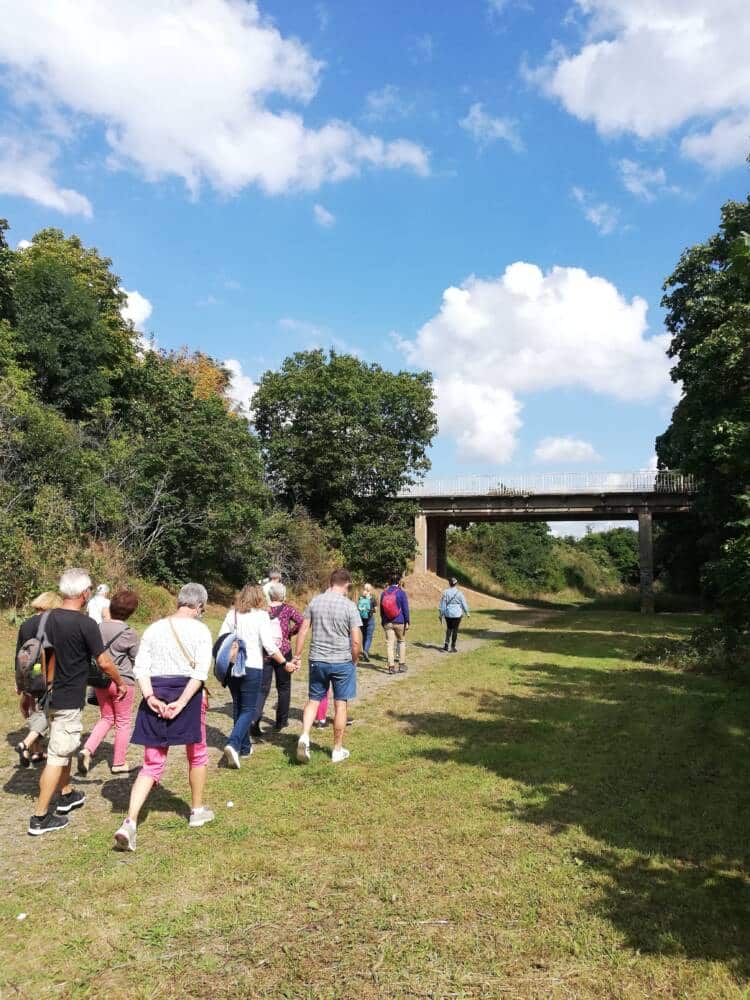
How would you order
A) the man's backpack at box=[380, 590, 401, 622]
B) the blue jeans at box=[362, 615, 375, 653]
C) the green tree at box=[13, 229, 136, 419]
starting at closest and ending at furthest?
the man's backpack at box=[380, 590, 401, 622] → the blue jeans at box=[362, 615, 375, 653] → the green tree at box=[13, 229, 136, 419]

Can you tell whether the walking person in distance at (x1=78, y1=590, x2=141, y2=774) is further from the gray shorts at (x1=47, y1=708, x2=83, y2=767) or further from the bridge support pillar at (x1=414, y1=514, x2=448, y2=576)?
the bridge support pillar at (x1=414, y1=514, x2=448, y2=576)

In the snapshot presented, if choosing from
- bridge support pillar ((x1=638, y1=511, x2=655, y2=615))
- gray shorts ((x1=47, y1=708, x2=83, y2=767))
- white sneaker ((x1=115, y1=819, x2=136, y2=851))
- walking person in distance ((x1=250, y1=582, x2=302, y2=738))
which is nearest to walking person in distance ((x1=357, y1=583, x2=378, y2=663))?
walking person in distance ((x1=250, y1=582, x2=302, y2=738))

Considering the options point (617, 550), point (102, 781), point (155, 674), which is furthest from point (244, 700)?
point (617, 550)

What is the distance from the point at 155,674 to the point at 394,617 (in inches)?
306

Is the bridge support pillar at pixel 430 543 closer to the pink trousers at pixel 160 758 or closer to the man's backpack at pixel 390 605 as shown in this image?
the man's backpack at pixel 390 605

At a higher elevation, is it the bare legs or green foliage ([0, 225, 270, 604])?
green foliage ([0, 225, 270, 604])

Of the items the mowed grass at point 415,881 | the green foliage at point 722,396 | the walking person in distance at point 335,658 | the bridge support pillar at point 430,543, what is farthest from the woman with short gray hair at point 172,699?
the bridge support pillar at point 430,543

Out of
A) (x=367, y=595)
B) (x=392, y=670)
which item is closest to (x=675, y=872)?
(x=392, y=670)

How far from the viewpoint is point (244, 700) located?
20.2ft

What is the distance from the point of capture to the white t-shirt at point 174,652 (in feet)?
15.1

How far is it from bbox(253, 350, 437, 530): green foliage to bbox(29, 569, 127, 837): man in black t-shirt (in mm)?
28898

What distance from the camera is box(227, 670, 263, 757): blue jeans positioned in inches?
243

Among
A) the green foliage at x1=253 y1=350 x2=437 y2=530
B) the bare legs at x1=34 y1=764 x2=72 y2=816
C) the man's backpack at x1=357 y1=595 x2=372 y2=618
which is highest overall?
the green foliage at x1=253 y1=350 x2=437 y2=530

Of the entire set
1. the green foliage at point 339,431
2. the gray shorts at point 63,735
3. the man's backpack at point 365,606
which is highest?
the green foliage at point 339,431
